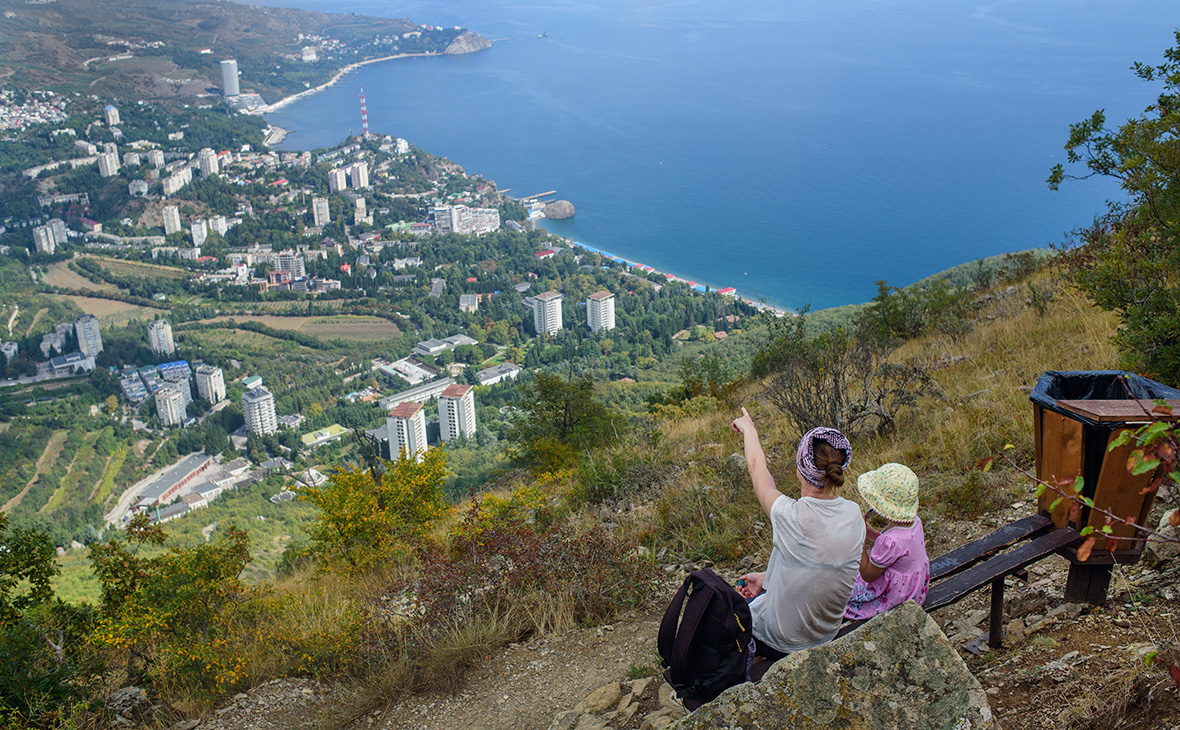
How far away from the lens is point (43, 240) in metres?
37.8

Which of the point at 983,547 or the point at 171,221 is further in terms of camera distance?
the point at 171,221

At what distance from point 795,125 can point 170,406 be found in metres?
43.1

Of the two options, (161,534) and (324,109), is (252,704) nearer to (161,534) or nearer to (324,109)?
(161,534)

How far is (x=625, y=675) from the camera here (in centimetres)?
196

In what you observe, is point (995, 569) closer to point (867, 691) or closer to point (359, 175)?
point (867, 691)

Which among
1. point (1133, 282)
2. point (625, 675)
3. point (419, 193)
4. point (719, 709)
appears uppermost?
point (1133, 282)

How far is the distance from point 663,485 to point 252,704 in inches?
77.3

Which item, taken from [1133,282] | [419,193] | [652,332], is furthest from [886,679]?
[419,193]

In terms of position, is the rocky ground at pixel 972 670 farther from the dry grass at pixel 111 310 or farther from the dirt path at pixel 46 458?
the dry grass at pixel 111 310

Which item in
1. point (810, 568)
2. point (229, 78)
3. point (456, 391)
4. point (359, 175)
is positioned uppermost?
point (229, 78)

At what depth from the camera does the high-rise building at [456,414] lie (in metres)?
20.1

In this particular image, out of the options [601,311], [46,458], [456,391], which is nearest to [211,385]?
[46,458]

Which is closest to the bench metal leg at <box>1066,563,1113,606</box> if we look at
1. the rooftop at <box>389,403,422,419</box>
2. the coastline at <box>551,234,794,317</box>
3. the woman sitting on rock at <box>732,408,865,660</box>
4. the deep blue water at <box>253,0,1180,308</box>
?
the woman sitting on rock at <box>732,408,865,660</box>

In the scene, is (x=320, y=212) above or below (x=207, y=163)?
below
